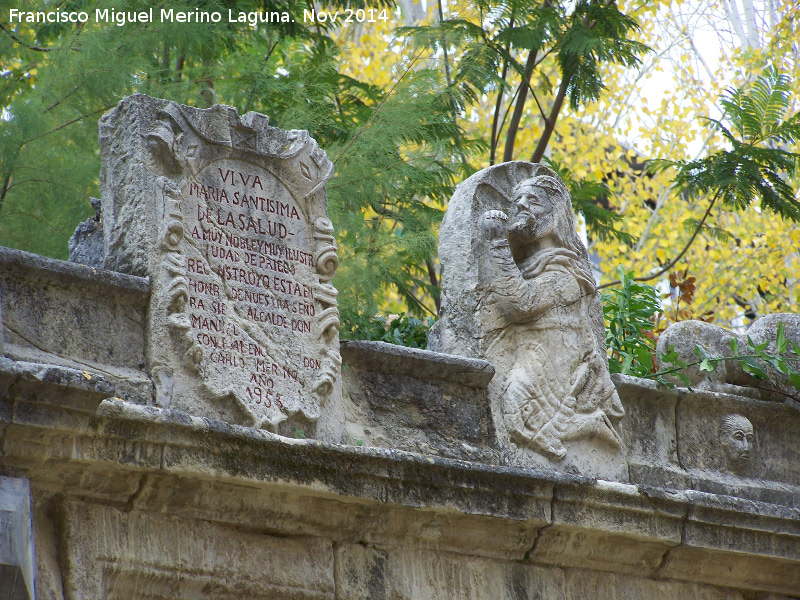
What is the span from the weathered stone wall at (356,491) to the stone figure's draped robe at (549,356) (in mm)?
206

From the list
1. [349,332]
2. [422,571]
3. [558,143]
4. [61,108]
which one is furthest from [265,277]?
[558,143]

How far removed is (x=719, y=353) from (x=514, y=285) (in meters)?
1.45

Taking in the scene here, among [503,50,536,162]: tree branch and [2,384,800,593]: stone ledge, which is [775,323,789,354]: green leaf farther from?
[503,50,536,162]: tree branch

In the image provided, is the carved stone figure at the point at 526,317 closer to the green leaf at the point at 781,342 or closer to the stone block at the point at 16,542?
the green leaf at the point at 781,342

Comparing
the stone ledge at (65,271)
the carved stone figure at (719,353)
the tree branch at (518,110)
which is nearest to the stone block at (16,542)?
the stone ledge at (65,271)

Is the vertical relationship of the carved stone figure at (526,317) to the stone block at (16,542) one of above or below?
above

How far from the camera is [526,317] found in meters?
5.66

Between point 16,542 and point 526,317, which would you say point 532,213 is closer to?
point 526,317

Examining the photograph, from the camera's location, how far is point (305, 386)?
4.86 meters

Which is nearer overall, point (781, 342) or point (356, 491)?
point (356, 491)

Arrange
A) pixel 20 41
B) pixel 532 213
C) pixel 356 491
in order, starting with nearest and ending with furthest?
pixel 356 491 → pixel 532 213 → pixel 20 41

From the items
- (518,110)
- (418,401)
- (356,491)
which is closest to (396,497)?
(356,491)

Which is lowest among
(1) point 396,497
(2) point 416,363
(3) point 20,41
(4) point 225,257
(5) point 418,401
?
(1) point 396,497

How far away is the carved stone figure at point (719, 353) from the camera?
6.32 m
